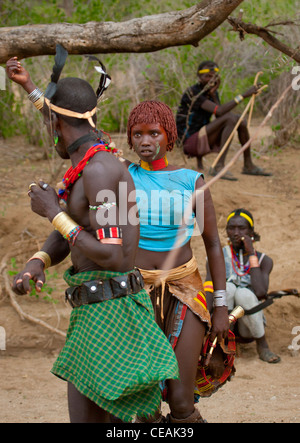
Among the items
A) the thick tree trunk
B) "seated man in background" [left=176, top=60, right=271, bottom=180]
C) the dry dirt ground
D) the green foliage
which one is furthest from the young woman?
the green foliage

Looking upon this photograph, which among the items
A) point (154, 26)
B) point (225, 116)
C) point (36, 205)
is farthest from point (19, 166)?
point (36, 205)

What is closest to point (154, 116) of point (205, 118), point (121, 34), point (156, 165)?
point (156, 165)

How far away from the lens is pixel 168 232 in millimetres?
2951

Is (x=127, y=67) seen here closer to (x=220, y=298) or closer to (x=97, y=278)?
(x=220, y=298)

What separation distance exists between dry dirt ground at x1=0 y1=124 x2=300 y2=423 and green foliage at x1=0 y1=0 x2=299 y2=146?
23.4 inches

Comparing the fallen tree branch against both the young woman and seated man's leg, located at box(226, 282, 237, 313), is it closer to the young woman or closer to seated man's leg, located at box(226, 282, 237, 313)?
the young woman

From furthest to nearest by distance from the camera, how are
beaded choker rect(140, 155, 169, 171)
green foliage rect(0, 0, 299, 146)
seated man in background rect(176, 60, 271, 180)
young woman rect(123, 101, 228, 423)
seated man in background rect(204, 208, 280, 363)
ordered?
green foliage rect(0, 0, 299, 146) → seated man in background rect(176, 60, 271, 180) → seated man in background rect(204, 208, 280, 363) → beaded choker rect(140, 155, 169, 171) → young woman rect(123, 101, 228, 423)

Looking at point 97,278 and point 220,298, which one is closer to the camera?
point 97,278

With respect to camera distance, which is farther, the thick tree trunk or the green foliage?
the green foliage

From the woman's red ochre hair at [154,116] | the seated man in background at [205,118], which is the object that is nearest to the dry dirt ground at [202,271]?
the seated man in background at [205,118]

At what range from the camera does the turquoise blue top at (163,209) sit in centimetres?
294

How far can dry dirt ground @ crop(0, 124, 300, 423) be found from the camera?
4109 millimetres

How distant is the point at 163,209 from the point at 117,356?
0.85 meters

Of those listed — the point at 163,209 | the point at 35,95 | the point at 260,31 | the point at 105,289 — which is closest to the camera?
the point at 105,289
